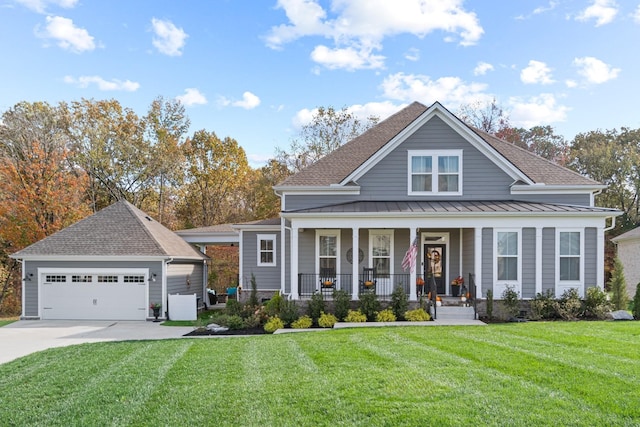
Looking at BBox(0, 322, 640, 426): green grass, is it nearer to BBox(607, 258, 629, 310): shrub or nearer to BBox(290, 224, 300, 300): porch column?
BBox(290, 224, 300, 300): porch column

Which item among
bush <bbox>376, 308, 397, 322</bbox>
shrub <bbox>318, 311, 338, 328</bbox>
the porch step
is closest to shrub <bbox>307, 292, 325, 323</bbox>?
Answer: shrub <bbox>318, 311, 338, 328</bbox>

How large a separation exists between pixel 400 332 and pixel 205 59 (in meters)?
15.6

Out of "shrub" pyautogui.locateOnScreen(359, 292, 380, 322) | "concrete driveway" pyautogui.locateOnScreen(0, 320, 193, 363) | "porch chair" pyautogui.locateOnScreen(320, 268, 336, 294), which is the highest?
"porch chair" pyautogui.locateOnScreen(320, 268, 336, 294)

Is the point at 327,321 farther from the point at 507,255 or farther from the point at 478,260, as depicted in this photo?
the point at 507,255

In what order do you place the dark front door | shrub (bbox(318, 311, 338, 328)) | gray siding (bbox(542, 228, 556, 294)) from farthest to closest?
the dark front door
gray siding (bbox(542, 228, 556, 294))
shrub (bbox(318, 311, 338, 328))

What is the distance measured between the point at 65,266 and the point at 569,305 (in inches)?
711

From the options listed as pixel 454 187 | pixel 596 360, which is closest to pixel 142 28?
pixel 454 187

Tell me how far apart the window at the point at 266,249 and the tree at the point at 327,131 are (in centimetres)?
1520

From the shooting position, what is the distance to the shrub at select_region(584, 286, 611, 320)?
14.5 meters

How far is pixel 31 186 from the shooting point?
1008 inches

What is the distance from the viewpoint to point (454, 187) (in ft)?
56.7

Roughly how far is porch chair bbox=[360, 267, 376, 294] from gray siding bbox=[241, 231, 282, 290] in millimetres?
4206

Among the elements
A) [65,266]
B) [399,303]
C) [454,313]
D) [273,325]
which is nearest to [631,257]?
[454,313]

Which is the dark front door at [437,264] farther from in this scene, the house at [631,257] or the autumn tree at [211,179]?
the autumn tree at [211,179]
